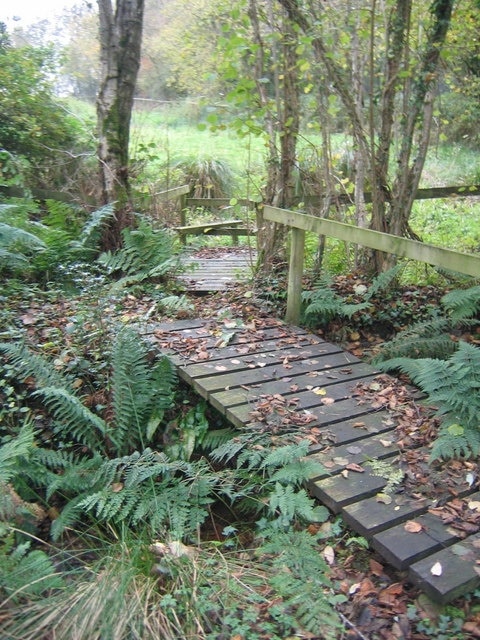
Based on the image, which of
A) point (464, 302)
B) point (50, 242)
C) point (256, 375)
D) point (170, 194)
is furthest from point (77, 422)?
point (170, 194)

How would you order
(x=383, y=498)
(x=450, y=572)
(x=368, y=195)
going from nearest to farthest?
(x=450, y=572), (x=383, y=498), (x=368, y=195)

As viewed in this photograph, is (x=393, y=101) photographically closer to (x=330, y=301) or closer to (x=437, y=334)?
(x=330, y=301)

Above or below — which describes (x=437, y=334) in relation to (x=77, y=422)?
above

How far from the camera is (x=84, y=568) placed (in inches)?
113

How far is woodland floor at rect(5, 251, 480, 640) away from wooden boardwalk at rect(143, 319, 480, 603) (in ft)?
0.29

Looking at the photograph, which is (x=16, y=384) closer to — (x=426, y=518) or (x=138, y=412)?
(x=138, y=412)

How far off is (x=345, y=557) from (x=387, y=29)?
512 cm

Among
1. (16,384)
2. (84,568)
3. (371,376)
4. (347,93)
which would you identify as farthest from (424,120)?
(84,568)

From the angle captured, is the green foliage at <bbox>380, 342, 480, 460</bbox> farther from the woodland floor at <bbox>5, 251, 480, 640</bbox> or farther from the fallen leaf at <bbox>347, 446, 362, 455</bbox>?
the woodland floor at <bbox>5, 251, 480, 640</bbox>

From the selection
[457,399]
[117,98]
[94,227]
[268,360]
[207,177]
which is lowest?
[268,360]

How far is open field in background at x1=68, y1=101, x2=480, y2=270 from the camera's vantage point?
845 centimetres

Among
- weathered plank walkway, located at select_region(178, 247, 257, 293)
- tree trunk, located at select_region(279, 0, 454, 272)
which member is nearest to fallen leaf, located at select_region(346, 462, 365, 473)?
tree trunk, located at select_region(279, 0, 454, 272)

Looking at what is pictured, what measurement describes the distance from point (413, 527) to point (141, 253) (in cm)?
467

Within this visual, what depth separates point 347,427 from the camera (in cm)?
355
